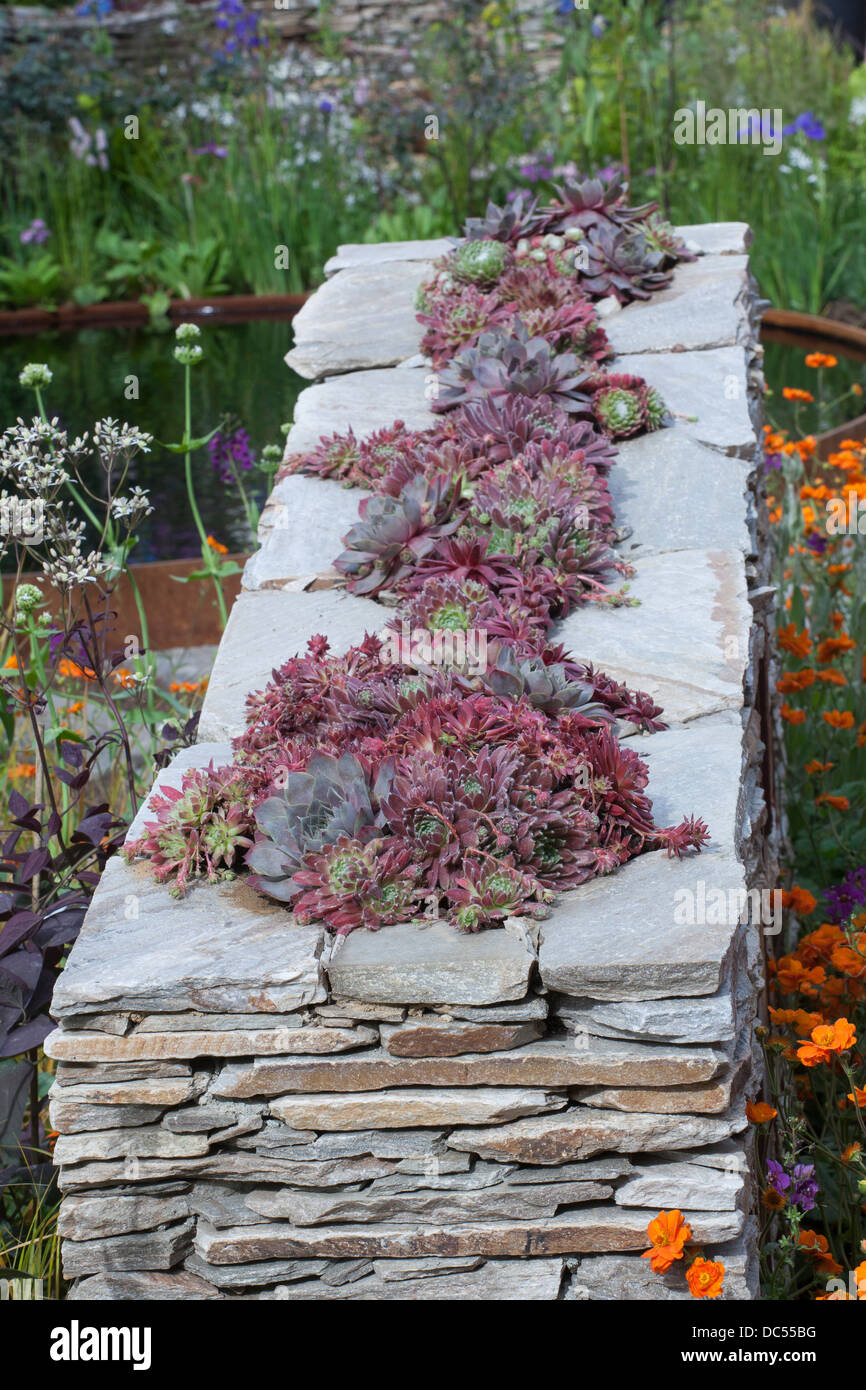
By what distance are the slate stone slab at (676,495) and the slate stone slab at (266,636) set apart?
623 millimetres

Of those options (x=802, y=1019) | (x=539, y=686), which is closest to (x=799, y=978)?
(x=802, y=1019)

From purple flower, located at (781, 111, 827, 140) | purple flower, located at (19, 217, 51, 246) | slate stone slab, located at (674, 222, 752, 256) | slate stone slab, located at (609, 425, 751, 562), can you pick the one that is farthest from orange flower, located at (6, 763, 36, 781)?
purple flower, located at (781, 111, 827, 140)

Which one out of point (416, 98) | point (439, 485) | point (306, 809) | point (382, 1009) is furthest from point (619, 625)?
point (416, 98)

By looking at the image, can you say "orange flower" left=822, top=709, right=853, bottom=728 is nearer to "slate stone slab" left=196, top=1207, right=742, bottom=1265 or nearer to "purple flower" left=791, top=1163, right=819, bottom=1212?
"purple flower" left=791, top=1163, right=819, bottom=1212

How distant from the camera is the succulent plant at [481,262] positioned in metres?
3.62

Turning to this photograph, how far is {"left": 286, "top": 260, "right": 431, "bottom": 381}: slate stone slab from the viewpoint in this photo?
3.70m

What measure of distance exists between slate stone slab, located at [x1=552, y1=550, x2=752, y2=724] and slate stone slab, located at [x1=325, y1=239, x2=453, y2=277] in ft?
6.05

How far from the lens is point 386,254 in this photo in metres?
4.36

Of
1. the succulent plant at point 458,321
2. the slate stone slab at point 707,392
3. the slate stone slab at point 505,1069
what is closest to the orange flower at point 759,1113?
the slate stone slab at point 505,1069

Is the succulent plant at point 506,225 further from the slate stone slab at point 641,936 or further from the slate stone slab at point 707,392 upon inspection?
the slate stone slab at point 641,936

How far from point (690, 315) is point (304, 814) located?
90.9 inches
